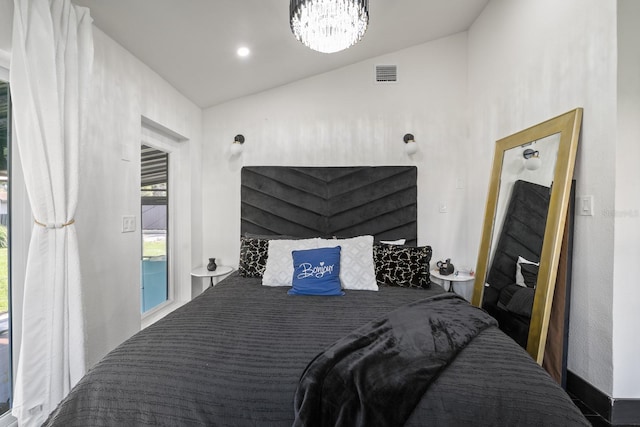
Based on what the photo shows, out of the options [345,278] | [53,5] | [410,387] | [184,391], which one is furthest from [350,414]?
[53,5]

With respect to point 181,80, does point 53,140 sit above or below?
below

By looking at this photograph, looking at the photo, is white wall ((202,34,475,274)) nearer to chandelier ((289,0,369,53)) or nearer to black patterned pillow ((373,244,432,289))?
black patterned pillow ((373,244,432,289))

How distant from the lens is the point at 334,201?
3.00m

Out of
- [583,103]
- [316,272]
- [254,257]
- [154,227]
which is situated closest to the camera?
[583,103]

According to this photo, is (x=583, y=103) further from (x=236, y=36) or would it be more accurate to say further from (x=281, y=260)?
(x=236, y=36)

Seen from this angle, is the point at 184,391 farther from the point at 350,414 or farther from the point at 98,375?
the point at 350,414

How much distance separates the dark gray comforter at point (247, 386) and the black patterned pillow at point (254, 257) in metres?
1.14

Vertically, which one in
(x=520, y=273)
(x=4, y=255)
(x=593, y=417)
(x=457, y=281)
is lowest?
(x=593, y=417)

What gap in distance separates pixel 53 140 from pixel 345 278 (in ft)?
6.04

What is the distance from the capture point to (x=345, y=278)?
2.15 meters

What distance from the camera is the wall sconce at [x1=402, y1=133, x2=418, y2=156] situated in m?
2.90

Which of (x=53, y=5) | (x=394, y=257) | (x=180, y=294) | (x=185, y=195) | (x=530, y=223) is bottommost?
(x=180, y=294)

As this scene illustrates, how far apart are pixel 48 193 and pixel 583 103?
294 cm

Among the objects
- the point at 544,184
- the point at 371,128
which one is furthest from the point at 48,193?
the point at 544,184
